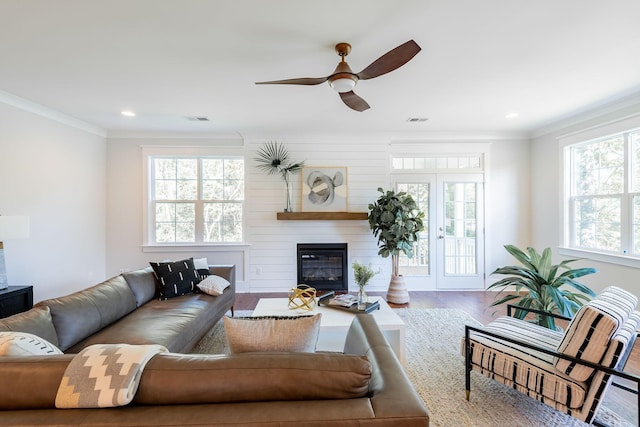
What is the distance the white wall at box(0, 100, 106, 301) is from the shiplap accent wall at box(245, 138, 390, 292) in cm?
229

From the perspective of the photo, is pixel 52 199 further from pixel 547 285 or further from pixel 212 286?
pixel 547 285

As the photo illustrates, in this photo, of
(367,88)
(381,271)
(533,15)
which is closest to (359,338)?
(533,15)

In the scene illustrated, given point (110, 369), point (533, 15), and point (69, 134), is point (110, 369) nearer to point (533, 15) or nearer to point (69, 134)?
point (533, 15)

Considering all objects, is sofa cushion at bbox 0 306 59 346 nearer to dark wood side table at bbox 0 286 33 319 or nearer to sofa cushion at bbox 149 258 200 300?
sofa cushion at bbox 149 258 200 300

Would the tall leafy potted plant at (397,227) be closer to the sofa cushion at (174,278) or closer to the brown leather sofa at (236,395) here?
the sofa cushion at (174,278)

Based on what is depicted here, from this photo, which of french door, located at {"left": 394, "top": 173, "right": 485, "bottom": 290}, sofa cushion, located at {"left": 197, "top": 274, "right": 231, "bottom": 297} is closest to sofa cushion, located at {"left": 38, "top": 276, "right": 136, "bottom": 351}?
sofa cushion, located at {"left": 197, "top": 274, "right": 231, "bottom": 297}

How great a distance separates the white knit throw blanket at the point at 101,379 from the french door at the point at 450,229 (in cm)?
440

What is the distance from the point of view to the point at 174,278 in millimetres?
3010

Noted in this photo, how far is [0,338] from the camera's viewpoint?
1.12m

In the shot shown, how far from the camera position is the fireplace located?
4711 millimetres

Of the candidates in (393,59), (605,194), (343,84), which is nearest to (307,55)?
(343,84)

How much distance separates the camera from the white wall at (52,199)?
327 centimetres

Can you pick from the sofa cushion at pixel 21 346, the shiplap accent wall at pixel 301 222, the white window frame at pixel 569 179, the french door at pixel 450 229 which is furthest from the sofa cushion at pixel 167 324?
the white window frame at pixel 569 179

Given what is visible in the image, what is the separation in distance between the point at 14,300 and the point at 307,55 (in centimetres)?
363
